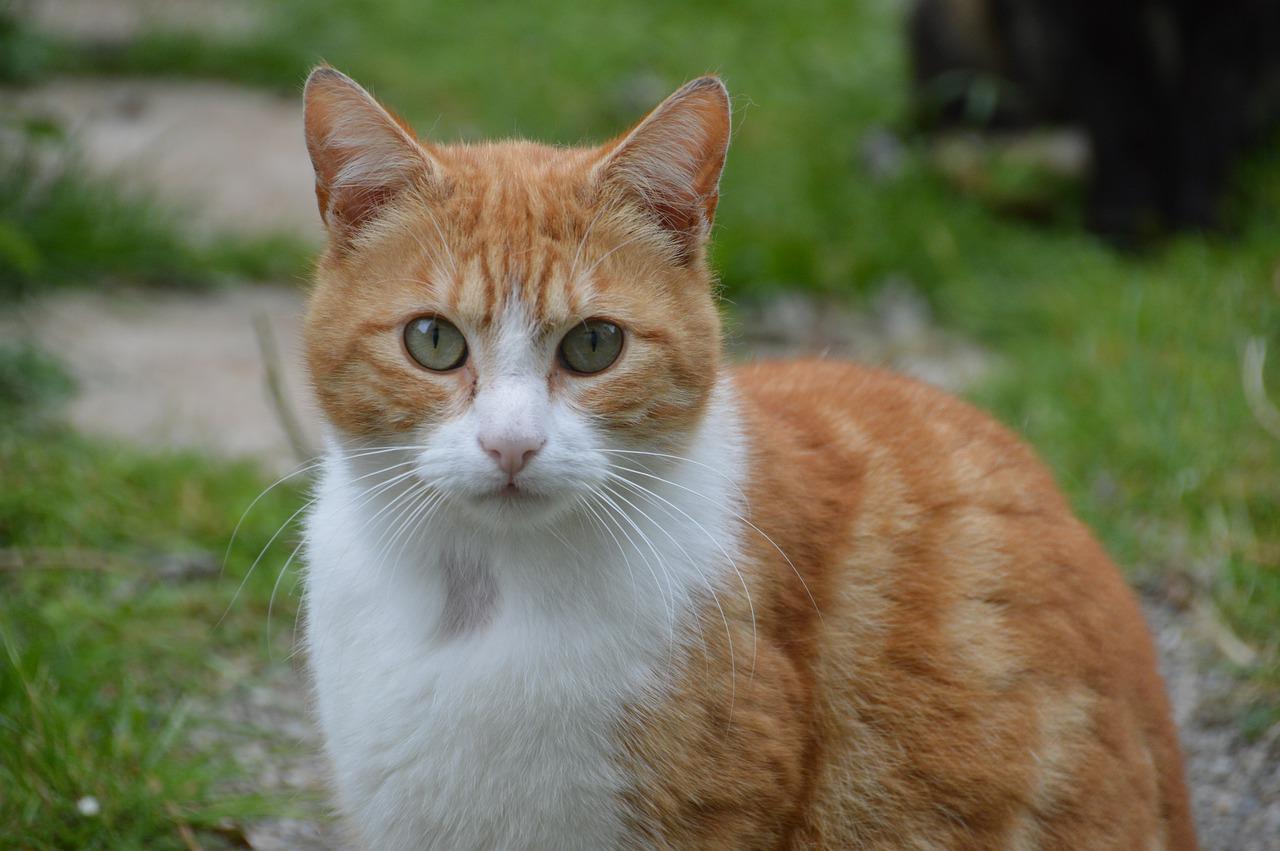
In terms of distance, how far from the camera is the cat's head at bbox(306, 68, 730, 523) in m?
2.03

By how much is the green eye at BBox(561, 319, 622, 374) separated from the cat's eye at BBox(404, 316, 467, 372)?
0.16 metres

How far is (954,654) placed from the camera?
Answer: 7.47ft

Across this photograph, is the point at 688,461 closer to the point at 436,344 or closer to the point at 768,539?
the point at 768,539

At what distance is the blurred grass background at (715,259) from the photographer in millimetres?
3023

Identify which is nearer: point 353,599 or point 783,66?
point 353,599

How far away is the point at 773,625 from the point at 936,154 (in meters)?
4.89

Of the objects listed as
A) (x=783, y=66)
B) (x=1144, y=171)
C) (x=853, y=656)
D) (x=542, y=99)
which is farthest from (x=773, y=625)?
(x=783, y=66)

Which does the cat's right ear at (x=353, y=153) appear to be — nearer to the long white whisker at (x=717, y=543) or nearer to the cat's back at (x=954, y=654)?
the long white whisker at (x=717, y=543)

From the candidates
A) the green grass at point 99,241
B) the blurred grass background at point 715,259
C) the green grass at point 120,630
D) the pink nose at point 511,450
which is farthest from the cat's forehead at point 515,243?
the green grass at point 99,241

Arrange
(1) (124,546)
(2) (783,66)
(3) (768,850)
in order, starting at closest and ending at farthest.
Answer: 1. (3) (768,850)
2. (1) (124,546)
3. (2) (783,66)

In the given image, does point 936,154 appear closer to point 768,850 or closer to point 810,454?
point 810,454

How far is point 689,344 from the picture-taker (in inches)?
87.3

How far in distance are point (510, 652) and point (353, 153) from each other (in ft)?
2.73

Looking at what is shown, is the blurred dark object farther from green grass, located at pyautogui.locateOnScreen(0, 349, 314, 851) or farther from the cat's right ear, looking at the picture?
the cat's right ear
